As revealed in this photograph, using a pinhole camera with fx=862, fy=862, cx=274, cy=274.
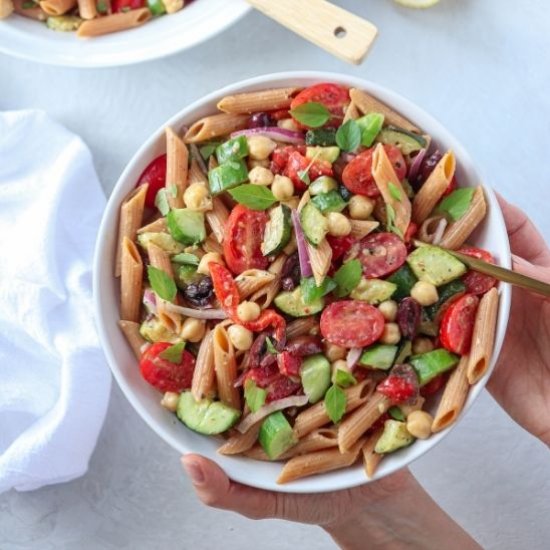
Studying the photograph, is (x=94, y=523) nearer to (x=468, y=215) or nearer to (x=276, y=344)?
(x=276, y=344)


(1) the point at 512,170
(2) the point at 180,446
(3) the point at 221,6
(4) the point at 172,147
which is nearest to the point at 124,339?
(2) the point at 180,446

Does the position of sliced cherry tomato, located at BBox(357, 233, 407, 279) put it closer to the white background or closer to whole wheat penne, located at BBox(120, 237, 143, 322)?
whole wheat penne, located at BBox(120, 237, 143, 322)

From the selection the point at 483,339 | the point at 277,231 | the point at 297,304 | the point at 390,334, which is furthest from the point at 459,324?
the point at 277,231

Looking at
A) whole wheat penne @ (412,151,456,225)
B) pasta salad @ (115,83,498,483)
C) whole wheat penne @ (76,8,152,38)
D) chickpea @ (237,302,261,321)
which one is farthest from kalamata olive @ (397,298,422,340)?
whole wheat penne @ (76,8,152,38)

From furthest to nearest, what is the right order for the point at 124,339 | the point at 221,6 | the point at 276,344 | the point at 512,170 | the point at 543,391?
the point at 512,170 < the point at 221,6 < the point at 543,391 < the point at 124,339 < the point at 276,344

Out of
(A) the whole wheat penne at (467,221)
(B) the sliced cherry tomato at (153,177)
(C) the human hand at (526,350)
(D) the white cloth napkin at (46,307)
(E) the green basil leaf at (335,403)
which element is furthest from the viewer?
(D) the white cloth napkin at (46,307)

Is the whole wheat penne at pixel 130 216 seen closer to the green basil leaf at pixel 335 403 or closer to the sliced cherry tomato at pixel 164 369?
the sliced cherry tomato at pixel 164 369

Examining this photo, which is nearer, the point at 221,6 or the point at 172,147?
the point at 172,147

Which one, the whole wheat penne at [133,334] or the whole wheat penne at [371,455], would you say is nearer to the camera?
the whole wheat penne at [371,455]

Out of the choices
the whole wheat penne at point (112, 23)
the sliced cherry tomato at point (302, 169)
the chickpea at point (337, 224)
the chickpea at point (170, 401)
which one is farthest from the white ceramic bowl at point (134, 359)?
the whole wheat penne at point (112, 23)
